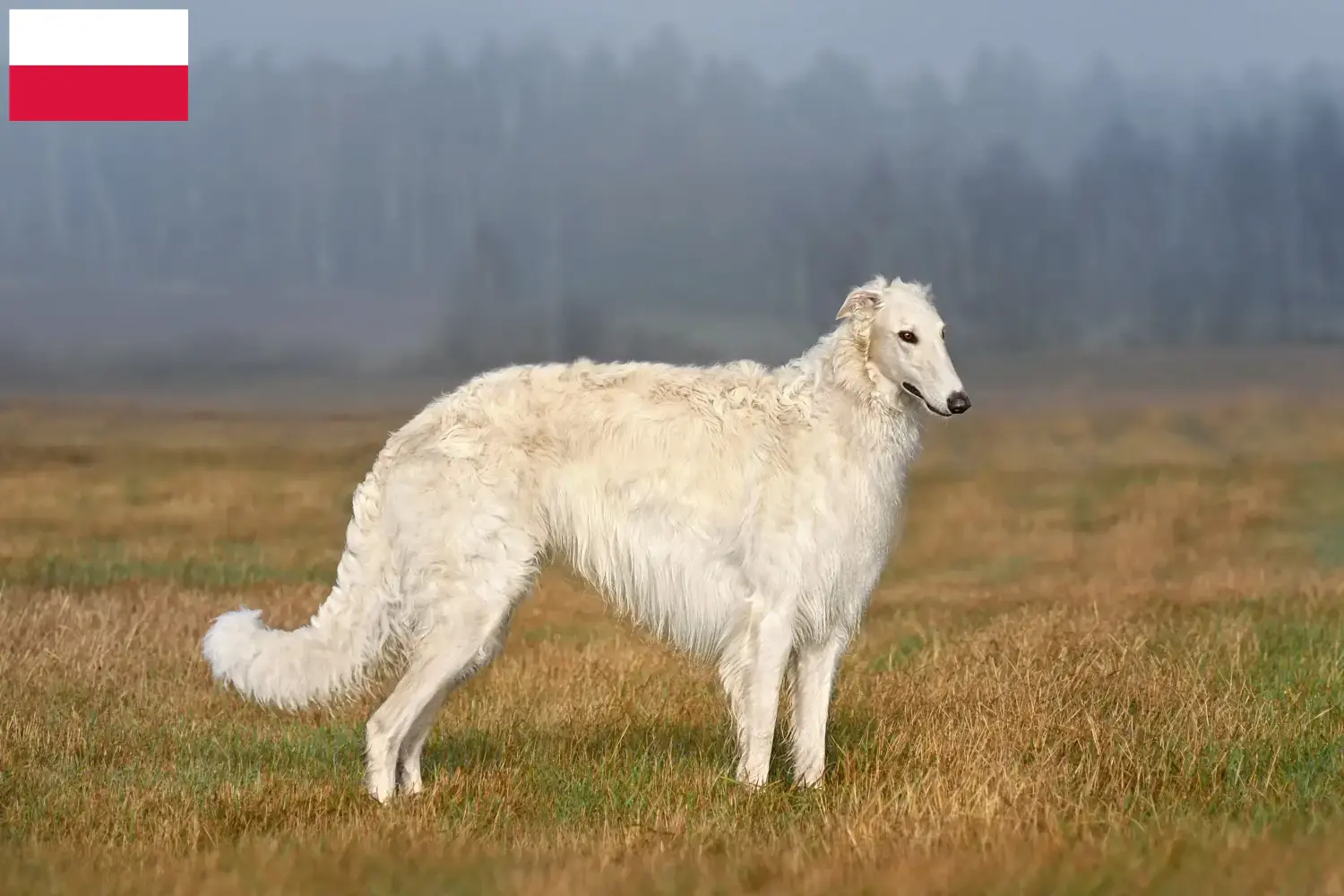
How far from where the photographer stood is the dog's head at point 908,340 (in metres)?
6.54

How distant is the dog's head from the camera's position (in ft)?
21.5

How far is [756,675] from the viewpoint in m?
6.67

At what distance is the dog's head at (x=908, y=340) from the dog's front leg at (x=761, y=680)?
129 cm

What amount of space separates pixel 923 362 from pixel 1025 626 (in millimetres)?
6399

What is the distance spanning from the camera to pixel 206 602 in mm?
14633

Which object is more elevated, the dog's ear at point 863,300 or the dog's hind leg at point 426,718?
the dog's ear at point 863,300

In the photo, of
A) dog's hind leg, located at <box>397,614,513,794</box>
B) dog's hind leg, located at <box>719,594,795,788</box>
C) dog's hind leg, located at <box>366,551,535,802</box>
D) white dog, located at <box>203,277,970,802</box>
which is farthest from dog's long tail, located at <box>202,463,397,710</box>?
dog's hind leg, located at <box>719,594,795,788</box>

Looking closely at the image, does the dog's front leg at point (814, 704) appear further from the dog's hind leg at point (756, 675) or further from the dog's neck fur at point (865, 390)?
the dog's neck fur at point (865, 390)

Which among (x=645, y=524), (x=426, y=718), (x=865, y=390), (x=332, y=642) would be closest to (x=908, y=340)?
(x=865, y=390)

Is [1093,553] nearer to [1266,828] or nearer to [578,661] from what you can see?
[578,661]

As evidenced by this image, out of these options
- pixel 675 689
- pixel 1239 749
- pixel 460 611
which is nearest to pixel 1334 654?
pixel 1239 749

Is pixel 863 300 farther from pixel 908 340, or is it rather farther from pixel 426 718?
pixel 426 718

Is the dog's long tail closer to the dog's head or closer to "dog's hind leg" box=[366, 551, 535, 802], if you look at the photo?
"dog's hind leg" box=[366, 551, 535, 802]

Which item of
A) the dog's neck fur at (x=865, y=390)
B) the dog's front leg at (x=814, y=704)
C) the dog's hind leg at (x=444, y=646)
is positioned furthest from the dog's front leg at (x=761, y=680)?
the dog's hind leg at (x=444, y=646)
